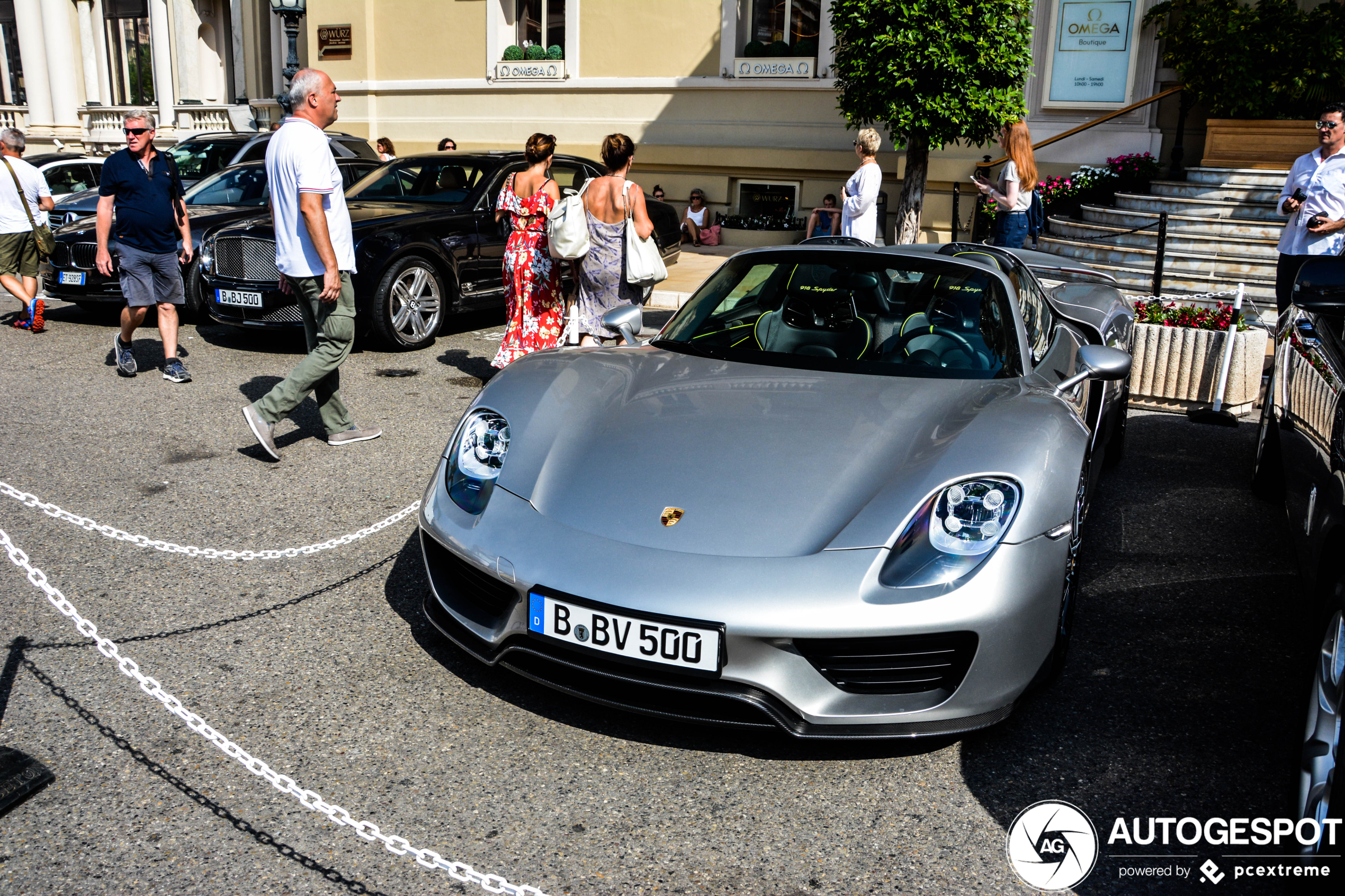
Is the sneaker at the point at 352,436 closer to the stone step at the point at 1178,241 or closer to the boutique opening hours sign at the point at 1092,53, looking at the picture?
the stone step at the point at 1178,241

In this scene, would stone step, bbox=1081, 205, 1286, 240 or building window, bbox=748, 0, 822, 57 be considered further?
building window, bbox=748, 0, 822, 57

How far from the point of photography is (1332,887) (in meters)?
2.03

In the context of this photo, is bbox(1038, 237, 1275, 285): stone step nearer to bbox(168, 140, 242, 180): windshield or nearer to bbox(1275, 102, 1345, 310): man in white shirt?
bbox(1275, 102, 1345, 310): man in white shirt

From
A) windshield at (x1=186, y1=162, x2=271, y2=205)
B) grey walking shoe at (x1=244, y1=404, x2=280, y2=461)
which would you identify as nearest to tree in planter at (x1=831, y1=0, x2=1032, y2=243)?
windshield at (x1=186, y1=162, x2=271, y2=205)

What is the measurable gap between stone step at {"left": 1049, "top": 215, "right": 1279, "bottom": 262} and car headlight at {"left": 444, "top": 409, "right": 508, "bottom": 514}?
9.42 metres

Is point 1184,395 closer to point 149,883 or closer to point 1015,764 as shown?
point 1015,764

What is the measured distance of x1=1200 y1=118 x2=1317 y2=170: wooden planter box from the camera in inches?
459

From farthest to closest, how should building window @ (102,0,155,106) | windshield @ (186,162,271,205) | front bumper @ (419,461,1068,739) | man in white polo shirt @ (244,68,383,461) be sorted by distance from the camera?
1. building window @ (102,0,155,106)
2. windshield @ (186,162,271,205)
3. man in white polo shirt @ (244,68,383,461)
4. front bumper @ (419,461,1068,739)

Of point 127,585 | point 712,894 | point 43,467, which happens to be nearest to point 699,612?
point 712,894

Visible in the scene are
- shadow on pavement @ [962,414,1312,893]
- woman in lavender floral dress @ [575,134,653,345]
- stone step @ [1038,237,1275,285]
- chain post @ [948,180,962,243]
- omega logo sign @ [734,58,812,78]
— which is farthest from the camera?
omega logo sign @ [734,58,812,78]

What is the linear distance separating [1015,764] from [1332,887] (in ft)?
2.82

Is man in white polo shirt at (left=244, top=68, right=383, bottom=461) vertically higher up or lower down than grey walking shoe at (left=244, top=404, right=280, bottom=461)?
higher up

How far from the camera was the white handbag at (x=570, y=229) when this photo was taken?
19.8 feet

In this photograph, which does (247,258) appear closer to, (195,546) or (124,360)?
(124,360)
